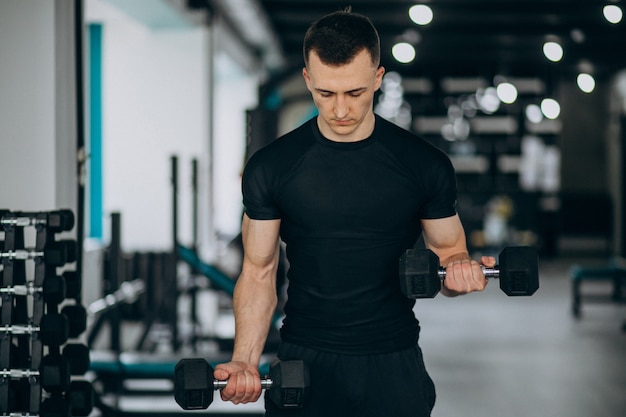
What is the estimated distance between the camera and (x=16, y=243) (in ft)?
8.32

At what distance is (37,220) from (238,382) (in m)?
1.07

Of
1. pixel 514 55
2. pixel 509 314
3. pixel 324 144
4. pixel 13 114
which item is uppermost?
pixel 514 55

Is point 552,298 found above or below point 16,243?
below

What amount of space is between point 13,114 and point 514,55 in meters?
9.97

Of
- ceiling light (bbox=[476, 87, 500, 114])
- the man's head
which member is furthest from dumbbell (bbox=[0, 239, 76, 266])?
ceiling light (bbox=[476, 87, 500, 114])

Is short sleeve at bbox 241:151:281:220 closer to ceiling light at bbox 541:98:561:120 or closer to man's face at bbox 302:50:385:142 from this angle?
man's face at bbox 302:50:385:142

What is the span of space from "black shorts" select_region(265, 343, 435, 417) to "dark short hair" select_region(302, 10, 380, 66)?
69cm

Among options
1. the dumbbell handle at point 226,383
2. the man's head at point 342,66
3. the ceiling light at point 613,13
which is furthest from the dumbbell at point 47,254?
the ceiling light at point 613,13

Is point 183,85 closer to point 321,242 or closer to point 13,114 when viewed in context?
point 13,114

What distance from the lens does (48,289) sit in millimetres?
2529

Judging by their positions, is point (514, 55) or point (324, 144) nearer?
point (324, 144)

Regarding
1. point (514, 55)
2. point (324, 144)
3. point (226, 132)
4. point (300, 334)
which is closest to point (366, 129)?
point (324, 144)

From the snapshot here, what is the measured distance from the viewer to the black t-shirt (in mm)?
1887

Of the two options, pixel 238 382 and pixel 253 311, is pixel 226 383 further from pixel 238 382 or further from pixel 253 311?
pixel 253 311
